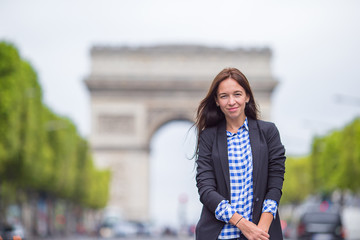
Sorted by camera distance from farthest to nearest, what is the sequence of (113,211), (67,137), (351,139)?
(113,211), (67,137), (351,139)

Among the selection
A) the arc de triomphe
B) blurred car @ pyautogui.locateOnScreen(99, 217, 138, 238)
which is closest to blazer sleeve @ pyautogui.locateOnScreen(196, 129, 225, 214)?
blurred car @ pyautogui.locateOnScreen(99, 217, 138, 238)

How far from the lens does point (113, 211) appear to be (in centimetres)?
5725

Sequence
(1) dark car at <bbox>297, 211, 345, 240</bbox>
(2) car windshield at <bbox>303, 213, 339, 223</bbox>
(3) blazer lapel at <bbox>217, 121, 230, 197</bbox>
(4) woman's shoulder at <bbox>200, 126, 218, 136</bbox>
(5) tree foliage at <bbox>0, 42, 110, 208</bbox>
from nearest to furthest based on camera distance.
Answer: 1. (3) blazer lapel at <bbox>217, 121, 230, 197</bbox>
2. (4) woman's shoulder at <bbox>200, 126, 218, 136</bbox>
3. (1) dark car at <bbox>297, 211, 345, 240</bbox>
4. (2) car windshield at <bbox>303, 213, 339, 223</bbox>
5. (5) tree foliage at <bbox>0, 42, 110, 208</bbox>

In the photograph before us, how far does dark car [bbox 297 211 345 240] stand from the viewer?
21.4m

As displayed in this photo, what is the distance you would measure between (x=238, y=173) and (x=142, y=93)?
54771 millimetres

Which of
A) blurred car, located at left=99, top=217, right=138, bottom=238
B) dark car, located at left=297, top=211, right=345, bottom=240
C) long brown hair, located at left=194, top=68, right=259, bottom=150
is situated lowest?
blurred car, located at left=99, top=217, right=138, bottom=238

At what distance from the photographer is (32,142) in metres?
36.2

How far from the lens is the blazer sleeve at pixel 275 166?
4.68 m

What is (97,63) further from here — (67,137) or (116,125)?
(67,137)

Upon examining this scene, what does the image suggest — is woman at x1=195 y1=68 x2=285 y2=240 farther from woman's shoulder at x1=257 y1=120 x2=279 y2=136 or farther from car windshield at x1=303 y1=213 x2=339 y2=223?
car windshield at x1=303 y1=213 x2=339 y2=223

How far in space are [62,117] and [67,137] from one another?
2958mm

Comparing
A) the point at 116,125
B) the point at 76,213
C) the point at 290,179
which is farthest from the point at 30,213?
the point at 290,179

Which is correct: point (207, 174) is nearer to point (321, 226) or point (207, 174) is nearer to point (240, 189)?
point (240, 189)

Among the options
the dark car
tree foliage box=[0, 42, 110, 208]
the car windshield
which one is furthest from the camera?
tree foliage box=[0, 42, 110, 208]
